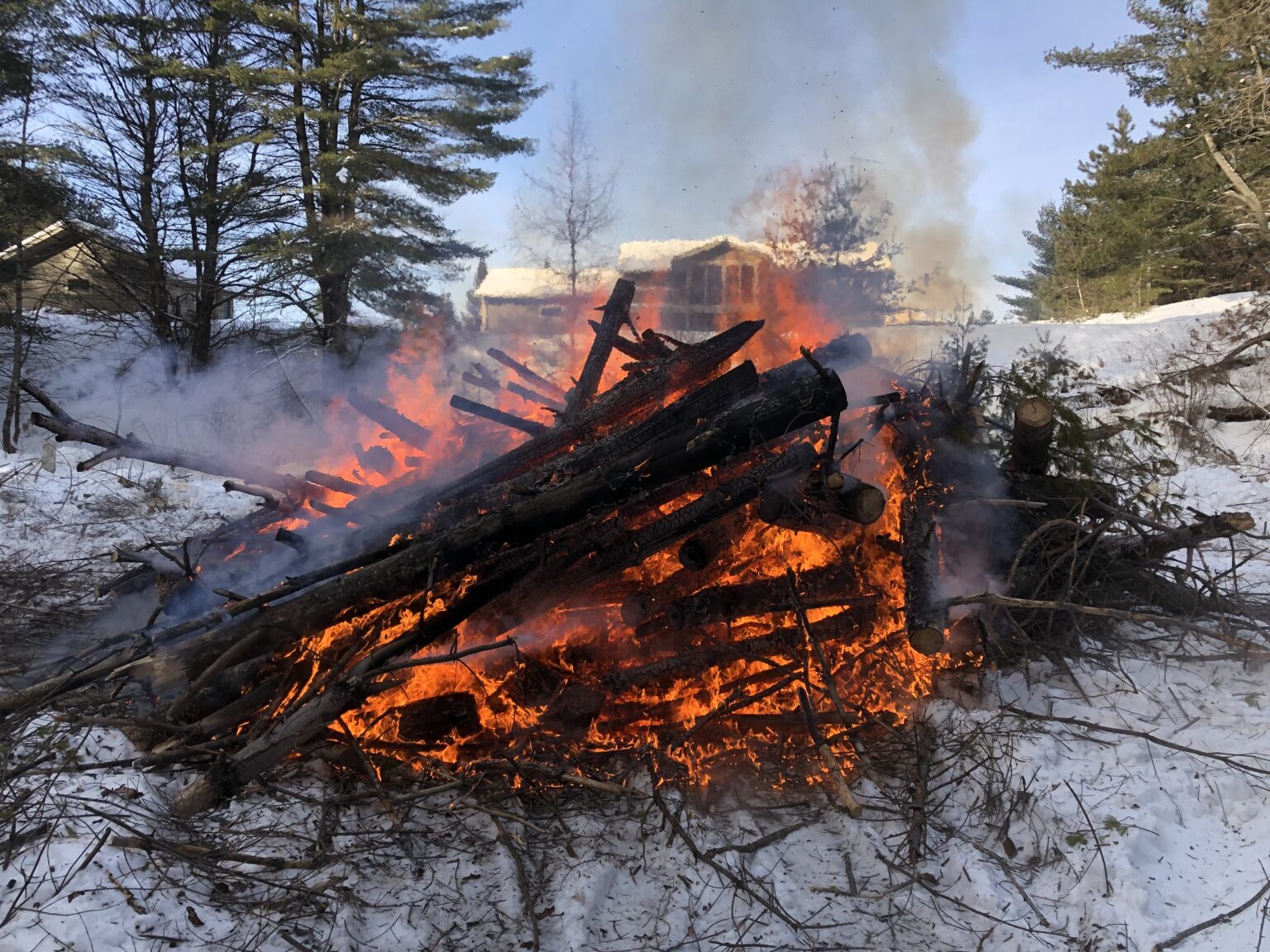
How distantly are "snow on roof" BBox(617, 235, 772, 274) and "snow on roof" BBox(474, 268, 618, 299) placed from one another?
933mm

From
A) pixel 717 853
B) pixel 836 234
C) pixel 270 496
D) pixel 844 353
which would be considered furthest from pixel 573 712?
pixel 836 234

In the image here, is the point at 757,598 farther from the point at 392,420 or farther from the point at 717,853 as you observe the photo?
the point at 392,420

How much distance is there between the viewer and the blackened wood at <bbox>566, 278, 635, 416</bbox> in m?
6.74

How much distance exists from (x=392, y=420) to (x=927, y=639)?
5304 mm

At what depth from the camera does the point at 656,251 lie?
89.9ft

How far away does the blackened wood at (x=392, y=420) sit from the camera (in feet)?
22.1

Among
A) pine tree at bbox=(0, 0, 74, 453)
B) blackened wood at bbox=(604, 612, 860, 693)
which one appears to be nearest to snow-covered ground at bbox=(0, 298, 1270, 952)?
blackened wood at bbox=(604, 612, 860, 693)

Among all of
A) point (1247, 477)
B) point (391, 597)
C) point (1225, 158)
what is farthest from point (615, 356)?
point (1225, 158)

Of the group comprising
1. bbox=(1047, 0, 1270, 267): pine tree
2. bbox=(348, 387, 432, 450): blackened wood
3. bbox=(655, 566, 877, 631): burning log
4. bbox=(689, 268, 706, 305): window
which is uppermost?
bbox=(1047, 0, 1270, 267): pine tree

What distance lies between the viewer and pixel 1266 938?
250cm

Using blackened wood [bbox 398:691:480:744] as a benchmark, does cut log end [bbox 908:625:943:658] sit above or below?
above

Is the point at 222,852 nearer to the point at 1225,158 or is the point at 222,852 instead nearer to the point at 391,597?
the point at 391,597

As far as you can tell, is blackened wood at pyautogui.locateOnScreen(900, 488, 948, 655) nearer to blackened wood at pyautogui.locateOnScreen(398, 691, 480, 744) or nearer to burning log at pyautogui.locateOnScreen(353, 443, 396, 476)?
blackened wood at pyautogui.locateOnScreen(398, 691, 480, 744)

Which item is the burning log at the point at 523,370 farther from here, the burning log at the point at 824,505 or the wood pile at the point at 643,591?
the burning log at the point at 824,505
